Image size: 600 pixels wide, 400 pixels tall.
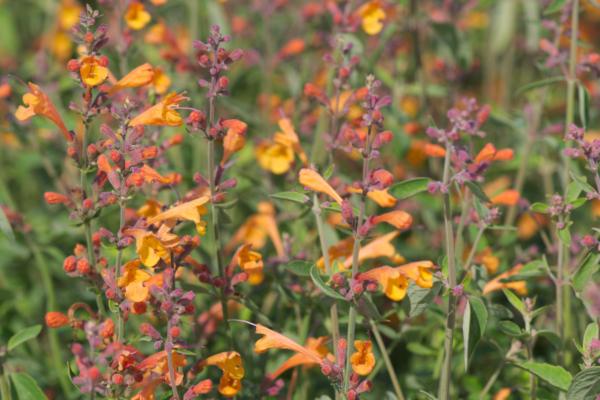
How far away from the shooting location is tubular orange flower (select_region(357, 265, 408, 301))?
2436mm

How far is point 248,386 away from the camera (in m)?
2.83

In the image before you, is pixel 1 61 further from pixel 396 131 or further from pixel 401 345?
pixel 401 345

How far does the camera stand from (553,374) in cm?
253

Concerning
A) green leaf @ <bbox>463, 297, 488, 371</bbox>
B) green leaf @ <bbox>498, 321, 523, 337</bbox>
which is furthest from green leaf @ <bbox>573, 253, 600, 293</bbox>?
green leaf @ <bbox>463, 297, 488, 371</bbox>

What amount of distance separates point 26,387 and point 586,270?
1881 millimetres

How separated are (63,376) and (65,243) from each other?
0.91m

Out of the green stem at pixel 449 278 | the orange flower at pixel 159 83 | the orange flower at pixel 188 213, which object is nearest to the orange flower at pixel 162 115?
the orange flower at pixel 188 213

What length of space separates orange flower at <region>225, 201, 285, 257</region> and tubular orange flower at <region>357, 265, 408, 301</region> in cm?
91

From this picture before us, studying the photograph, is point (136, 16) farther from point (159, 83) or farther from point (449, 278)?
point (449, 278)

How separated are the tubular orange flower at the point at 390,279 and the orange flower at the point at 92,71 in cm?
97

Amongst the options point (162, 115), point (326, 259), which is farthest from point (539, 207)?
point (162, 115)

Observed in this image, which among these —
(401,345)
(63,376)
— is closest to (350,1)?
(401,345)

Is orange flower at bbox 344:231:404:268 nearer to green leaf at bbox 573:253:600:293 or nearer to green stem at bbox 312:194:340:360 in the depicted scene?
green stem at bbox 312:194:340:360

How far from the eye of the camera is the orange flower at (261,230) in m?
3.50
